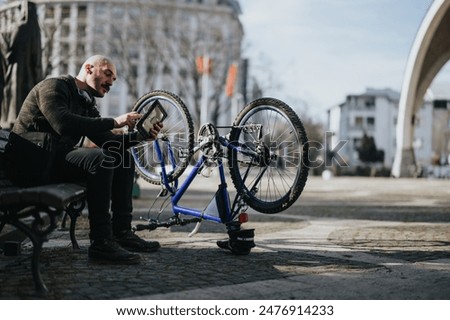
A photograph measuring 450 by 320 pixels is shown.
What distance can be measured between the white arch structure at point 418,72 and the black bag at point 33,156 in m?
25.2

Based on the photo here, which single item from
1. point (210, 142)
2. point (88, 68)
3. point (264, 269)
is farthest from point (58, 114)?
point (264, 269)

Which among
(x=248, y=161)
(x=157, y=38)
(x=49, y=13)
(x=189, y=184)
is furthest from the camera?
(x=157, y=38)

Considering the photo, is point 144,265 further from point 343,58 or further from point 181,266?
point 343,58

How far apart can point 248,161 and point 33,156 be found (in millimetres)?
1828

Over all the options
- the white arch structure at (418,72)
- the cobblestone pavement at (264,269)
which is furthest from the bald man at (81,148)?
the white arch structure at (418,72)

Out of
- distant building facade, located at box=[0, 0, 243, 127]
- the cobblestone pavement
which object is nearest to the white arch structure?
distant building facade, located at box=[0, 0, 243, 127]

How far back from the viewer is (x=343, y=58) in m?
5.14

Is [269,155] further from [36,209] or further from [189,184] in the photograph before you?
[36,209]

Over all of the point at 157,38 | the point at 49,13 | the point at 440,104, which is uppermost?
the point at 440,104

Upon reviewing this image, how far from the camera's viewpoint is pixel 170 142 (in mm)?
5676

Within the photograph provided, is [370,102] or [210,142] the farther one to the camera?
[370,102]

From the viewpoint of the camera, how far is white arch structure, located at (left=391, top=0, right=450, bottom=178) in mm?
27562

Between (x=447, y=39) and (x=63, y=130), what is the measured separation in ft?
91.0

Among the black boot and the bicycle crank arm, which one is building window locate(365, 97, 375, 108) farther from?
the black boot
